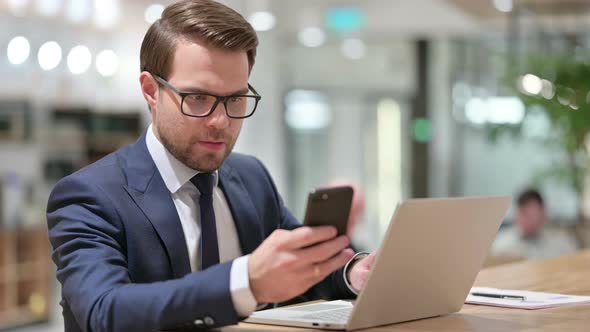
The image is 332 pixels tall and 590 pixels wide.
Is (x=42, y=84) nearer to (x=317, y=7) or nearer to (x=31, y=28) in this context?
(x=31, y=28)

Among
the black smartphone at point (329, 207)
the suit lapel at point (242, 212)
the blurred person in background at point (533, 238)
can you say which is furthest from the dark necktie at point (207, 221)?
the blurred person in background at point (533, 238)

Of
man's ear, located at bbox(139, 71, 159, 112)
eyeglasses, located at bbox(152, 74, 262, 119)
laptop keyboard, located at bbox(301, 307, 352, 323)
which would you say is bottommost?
laptop keyboard, located at bbox(301, 307, 352, 323)

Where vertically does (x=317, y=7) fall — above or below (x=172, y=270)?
above

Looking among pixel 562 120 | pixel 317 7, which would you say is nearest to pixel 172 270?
pixel 562 120

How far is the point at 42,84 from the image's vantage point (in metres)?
8.36

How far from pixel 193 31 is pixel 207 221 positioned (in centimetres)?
40

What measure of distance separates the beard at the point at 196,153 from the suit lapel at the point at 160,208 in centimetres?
6

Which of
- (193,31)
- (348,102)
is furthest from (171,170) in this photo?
(348,102)

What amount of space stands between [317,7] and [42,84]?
268cm

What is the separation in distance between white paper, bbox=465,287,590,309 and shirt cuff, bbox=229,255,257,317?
0.67 meters

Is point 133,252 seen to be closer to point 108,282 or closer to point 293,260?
point 108,282

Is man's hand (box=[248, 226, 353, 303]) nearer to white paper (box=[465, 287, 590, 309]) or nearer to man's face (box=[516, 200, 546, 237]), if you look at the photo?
white paper (box=[465, 287, 590, 309])

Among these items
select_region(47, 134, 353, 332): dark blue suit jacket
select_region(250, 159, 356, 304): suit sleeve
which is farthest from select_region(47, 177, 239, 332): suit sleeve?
select_region(250, 159, 356, 304): suit sleeve

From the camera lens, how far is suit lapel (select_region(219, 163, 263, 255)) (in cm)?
221
